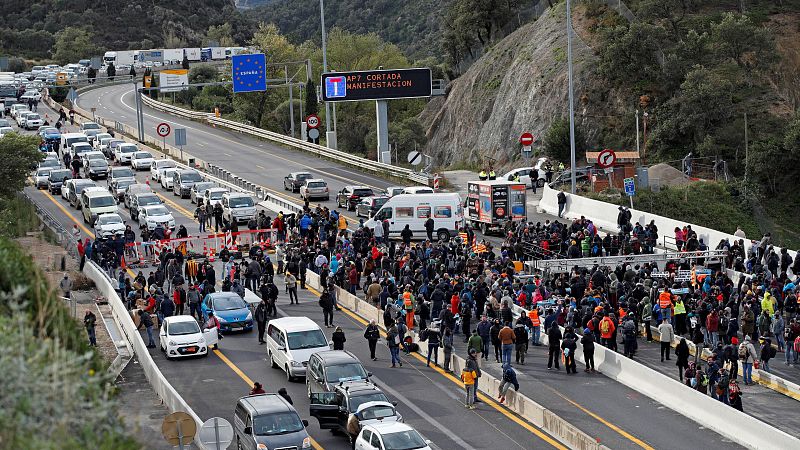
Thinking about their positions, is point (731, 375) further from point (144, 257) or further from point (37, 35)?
point (37, 35)

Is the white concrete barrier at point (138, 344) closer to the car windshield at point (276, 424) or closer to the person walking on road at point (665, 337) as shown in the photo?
the car windshield at point (276, 424)

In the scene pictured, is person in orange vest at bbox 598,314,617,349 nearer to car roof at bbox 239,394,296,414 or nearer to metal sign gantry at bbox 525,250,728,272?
metal sign gantry at bbox 525,250,728,272

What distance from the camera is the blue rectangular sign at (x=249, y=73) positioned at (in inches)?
3132

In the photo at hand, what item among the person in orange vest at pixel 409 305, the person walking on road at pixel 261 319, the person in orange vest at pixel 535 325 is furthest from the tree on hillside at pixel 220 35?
the person in orange vest at pixel 535 325

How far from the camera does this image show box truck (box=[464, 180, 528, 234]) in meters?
45.4

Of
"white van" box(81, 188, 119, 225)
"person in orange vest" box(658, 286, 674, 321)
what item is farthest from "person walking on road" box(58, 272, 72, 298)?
"person in orange vest" box(658, 286, 674, 321)

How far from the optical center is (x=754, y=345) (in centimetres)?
3050

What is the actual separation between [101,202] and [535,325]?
23.4 metres

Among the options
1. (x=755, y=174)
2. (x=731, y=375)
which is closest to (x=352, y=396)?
(x=731, y=375)

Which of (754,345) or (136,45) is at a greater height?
(136,45)

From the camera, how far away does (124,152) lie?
66.8m

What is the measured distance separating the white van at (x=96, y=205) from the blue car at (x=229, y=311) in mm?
15857

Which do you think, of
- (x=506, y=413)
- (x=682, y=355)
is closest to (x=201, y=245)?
(x=506, y=413)

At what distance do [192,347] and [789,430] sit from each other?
48.2ft
